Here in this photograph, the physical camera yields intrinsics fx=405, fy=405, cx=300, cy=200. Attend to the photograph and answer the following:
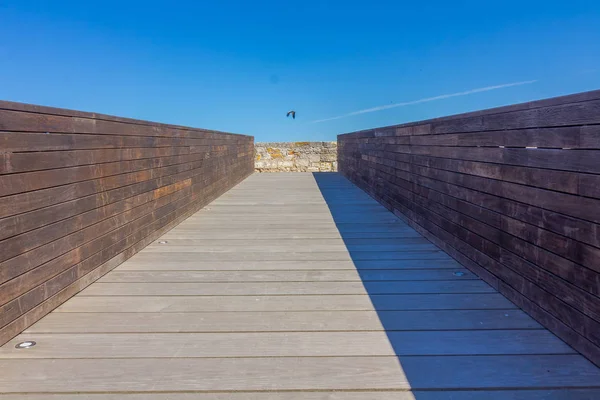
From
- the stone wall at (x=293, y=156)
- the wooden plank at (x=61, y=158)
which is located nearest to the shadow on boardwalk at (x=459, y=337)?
the wooden plank at (x=61, y=158)

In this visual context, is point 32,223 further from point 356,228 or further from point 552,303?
point 356,228

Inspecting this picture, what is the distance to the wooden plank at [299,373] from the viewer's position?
136 centimetres

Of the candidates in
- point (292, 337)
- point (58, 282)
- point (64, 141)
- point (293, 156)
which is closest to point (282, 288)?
point (292, 337)

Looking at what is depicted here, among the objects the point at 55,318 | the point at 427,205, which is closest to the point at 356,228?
the point at 427,205

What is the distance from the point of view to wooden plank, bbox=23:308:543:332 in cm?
175

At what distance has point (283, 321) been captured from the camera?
1819 millimetres

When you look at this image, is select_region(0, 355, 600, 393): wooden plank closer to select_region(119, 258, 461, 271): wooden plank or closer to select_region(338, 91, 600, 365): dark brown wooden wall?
select_region(338, 91, 600, 365): dark brown wooden wall

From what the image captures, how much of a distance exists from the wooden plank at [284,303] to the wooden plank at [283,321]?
44 mm

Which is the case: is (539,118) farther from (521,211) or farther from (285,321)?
(285,321)

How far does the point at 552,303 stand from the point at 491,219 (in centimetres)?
62

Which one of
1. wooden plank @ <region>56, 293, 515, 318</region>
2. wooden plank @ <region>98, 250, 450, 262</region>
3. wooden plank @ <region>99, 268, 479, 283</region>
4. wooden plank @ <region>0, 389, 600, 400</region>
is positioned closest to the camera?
wooden plank @ <region>0, 389, 600, 400</region>

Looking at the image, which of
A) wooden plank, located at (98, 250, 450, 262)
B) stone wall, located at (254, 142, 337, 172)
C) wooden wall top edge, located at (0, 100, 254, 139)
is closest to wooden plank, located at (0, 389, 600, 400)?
wooden wall top edge, located at (0, 100, 254, 139)

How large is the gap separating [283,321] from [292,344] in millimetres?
207

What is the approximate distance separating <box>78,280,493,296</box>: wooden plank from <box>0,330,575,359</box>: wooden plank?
1.47 feet
